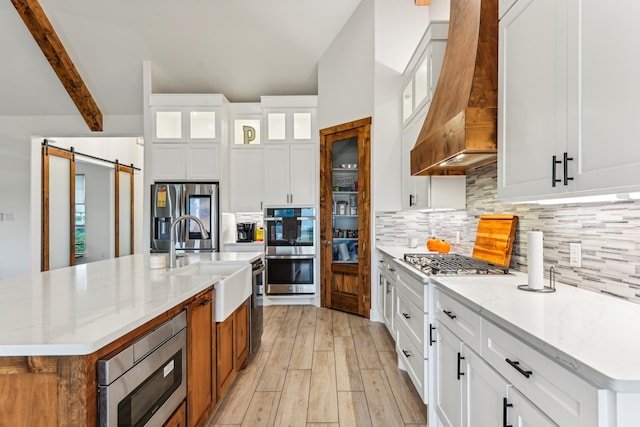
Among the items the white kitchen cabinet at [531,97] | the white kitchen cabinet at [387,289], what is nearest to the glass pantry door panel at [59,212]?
the white kitchen cabinet at [387,289]

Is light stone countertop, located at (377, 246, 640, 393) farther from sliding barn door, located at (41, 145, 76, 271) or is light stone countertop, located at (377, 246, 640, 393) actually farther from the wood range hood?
sliding barn door, located at (41, 145, 76, 271)

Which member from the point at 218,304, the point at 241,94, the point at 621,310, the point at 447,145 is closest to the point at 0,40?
the point at 241,94

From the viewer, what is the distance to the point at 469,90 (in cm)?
200

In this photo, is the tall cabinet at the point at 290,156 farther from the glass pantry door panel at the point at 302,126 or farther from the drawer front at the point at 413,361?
the drawer front at the point at 413,361

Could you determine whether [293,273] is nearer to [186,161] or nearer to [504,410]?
[186,161]

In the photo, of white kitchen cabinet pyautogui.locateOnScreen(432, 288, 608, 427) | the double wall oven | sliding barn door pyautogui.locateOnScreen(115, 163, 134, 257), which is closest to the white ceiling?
the double wall oven

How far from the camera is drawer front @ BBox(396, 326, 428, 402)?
225 centimetres

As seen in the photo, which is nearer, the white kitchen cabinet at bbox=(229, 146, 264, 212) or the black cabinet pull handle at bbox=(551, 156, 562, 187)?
the black cabinet pull handle at bbox=(551, 156, 562, 187)

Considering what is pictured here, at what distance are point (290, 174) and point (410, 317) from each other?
3.12m

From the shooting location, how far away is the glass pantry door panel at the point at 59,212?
6066mm

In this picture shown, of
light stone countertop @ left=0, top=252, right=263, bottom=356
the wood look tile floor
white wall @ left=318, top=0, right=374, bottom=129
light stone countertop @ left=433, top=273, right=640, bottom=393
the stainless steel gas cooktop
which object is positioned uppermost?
white wall @ left=318, top=0, right=374, bottom=129

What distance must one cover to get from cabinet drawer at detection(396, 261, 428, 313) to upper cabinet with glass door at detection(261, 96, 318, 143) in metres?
2.89

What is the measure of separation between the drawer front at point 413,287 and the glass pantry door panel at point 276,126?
306 cm

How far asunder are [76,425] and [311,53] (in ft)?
16.5
